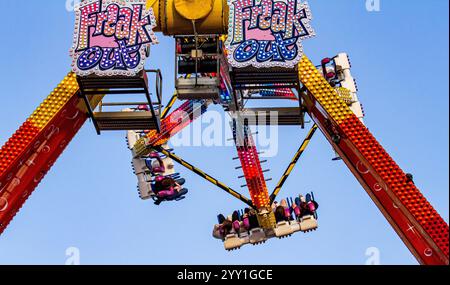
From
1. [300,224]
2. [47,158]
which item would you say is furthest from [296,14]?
[300,224]

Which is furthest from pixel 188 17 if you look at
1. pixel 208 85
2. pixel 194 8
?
pixel 208 85

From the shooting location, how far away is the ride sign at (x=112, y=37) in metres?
29.3

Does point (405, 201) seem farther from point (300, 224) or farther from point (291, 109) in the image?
point (300, 224)

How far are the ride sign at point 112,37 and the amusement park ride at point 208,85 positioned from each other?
0.03 m

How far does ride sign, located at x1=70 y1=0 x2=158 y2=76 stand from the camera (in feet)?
96.1

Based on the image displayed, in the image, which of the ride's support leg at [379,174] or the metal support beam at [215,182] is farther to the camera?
the metal support beam at [215,182]

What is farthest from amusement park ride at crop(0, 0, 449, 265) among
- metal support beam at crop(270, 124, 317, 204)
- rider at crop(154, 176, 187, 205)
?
rider at crop(154, 176, 187, 205)

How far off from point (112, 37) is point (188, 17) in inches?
99.9

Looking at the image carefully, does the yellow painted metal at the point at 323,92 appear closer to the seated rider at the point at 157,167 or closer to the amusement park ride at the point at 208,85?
the amusement park ride at the point at 208,85

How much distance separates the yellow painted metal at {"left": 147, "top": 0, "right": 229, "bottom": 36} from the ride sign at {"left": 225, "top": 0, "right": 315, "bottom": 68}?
2.60 ft

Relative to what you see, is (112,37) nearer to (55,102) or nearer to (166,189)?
(55,102)

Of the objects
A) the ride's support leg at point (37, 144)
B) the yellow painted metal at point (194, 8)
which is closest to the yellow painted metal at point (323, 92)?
the yellow painted metal at point (194, 8)

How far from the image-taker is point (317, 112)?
31188mm

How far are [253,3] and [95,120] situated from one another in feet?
19.4
